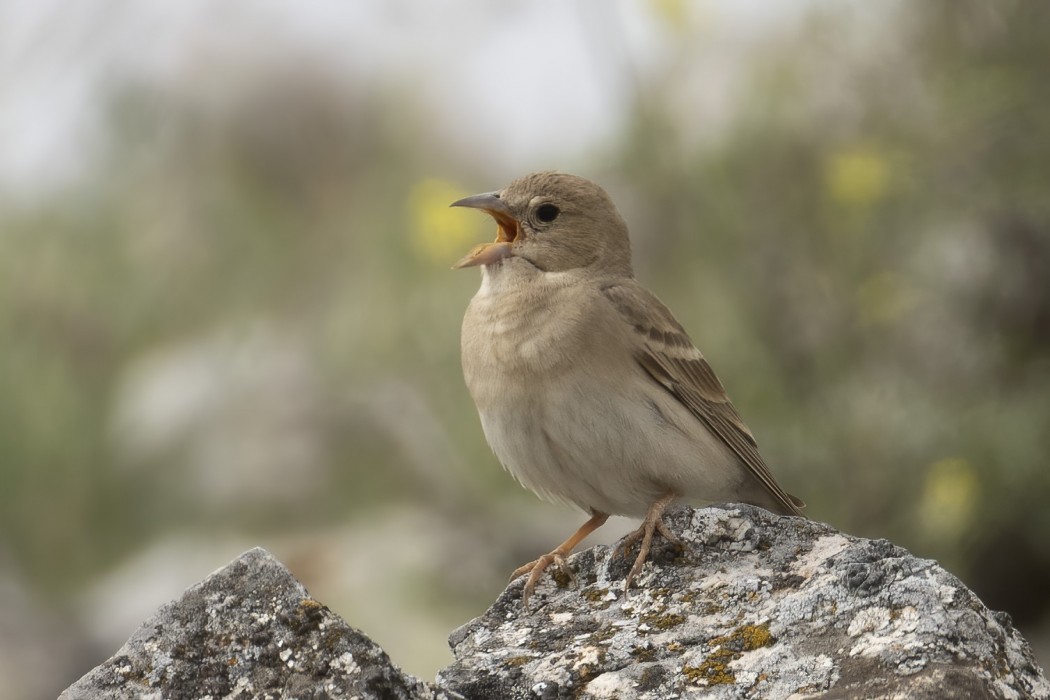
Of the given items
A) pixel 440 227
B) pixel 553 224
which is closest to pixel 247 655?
pixel 553 224

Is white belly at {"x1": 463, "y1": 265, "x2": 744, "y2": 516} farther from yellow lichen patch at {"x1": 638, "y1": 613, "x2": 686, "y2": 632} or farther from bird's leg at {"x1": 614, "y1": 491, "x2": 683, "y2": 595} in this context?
yellow lichen patch at {"x1": 638, "y1": 613, "x2": 686, "y2": 632}

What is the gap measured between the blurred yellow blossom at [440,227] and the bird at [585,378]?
7.75ft

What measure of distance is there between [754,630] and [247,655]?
1.23 m

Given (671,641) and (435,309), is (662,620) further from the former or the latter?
(435,309)

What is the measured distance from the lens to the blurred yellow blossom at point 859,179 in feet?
26.2

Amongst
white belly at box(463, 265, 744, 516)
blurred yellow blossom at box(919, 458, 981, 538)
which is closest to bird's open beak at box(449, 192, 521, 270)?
white belly at box(463, 265, 744, 516)

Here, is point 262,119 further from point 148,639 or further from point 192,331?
point 148,639

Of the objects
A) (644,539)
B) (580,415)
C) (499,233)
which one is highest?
(499,233)

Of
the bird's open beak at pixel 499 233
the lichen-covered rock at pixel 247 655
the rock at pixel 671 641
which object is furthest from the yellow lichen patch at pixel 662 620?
the bird's open beak at pixel 499 233

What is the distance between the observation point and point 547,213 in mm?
5609

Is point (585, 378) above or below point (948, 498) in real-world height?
above

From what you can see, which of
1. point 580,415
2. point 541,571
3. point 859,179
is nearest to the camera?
point 541,571

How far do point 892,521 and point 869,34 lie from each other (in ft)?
10.8

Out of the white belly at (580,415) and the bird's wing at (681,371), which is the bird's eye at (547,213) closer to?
the bird's wing at (681,371)
